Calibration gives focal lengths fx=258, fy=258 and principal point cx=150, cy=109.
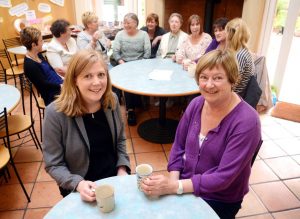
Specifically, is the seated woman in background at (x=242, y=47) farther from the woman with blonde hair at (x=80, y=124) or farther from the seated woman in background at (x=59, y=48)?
the seated woman in background at (x=59, y=48)

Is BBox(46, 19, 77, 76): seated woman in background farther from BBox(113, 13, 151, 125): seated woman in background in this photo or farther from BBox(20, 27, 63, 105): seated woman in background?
BBox(113, 13, 151, 125): seated woman in background

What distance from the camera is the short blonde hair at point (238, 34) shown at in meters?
2.32

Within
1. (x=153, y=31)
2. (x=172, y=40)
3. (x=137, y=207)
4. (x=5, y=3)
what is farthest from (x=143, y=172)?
(x=5, y=3)

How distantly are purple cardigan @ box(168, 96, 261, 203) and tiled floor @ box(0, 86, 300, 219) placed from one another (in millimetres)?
858

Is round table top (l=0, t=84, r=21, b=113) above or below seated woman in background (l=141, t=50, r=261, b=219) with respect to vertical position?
below

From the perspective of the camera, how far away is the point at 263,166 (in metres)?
2.49

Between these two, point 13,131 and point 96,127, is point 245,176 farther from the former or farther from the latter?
point 13,131

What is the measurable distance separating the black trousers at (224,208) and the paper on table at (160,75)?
1.53 meters

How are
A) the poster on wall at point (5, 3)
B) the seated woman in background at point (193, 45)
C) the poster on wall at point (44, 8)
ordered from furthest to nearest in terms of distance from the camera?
the poster on wall at point (44, 8), the poster on wall at point (5, 3), the seated woman in background at point (193, 45)

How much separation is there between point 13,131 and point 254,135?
6.62 feet

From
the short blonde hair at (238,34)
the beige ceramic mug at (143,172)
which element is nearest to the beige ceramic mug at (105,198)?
the beige ceramic mug at (143,172)

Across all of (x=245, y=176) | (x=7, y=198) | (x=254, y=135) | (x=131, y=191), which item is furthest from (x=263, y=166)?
(x=7, y=198)

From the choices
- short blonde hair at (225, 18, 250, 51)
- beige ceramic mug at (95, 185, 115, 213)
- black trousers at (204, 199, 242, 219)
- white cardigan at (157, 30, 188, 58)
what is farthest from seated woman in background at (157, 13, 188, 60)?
beige ceramic mug at (95, 185, 115, 213)

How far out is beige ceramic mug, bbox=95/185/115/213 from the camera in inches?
39.4
